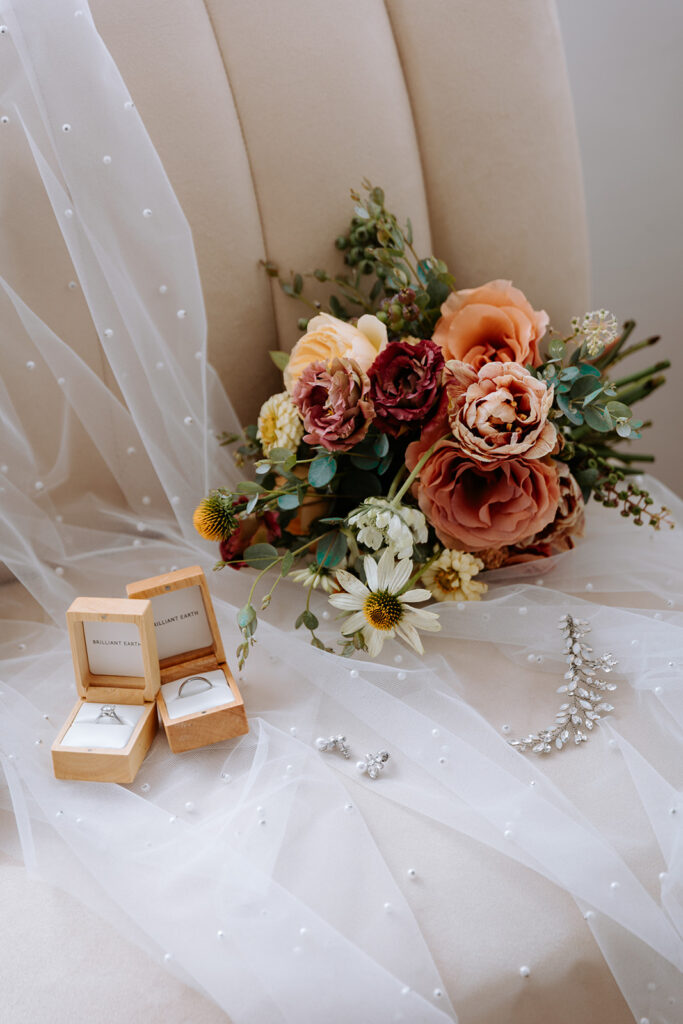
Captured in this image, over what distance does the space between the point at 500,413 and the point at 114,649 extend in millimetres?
464

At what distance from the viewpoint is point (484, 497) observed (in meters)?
0.87

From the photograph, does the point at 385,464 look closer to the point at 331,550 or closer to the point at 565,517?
the point at 331,550

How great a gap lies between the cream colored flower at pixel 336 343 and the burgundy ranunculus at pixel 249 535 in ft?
0.52

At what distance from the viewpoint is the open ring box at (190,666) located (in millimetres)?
772

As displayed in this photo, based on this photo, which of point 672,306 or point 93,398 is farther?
point 672,306

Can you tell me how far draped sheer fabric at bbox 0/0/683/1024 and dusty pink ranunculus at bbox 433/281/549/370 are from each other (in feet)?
0.93

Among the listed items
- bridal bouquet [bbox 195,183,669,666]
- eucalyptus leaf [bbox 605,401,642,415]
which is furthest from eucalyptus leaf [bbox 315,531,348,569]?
eucalyptus leaf [bbox 605,401,642,415]

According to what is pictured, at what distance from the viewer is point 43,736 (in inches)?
31.5

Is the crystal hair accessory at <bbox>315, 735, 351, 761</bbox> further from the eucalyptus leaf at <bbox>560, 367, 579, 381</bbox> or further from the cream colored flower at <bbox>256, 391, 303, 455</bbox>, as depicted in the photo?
the eucalyptus leaf at <bbox>560, 367, 579, 381</bbox>

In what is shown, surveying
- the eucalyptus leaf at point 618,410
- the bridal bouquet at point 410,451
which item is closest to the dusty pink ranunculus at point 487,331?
the bridal bouquet at point 410,451

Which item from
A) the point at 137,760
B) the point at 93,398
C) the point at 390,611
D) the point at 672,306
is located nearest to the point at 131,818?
the point at 137,760

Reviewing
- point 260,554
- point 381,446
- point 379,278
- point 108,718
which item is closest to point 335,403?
point 381,446

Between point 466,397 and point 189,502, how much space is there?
0.36 meters

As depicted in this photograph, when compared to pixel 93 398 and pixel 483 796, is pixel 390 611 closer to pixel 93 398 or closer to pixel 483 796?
pixel 483 796
